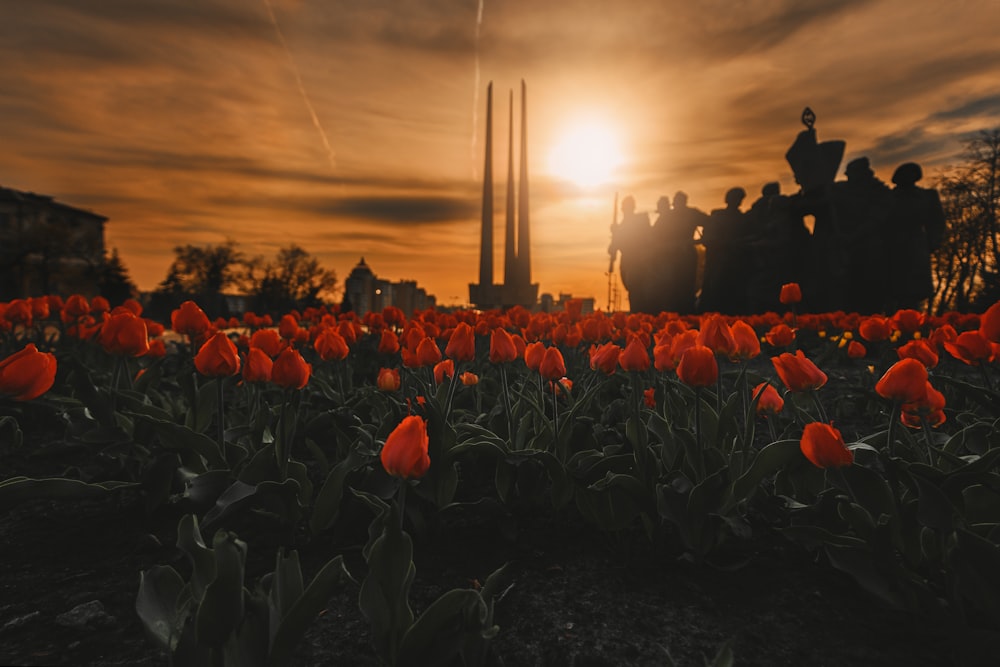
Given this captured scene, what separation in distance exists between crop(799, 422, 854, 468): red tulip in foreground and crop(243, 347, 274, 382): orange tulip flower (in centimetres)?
222

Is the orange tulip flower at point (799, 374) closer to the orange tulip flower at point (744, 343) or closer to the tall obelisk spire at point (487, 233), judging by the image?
the orange tulip flower at point (744, 343)

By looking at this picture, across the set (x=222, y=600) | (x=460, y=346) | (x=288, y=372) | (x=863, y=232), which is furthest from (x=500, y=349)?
(x=863, y=232)

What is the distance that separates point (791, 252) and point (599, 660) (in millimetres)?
22730

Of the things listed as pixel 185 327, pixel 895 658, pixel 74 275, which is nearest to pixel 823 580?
pixel 895 658

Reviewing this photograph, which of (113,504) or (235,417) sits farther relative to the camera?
(235,417)

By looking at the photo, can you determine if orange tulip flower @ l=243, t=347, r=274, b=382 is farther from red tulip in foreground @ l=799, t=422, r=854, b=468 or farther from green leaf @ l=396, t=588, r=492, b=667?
red tulip in foreground @ l=799, t=422, r=854, b=468

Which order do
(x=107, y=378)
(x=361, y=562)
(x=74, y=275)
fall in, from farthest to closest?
(x=74, y=275) → (x=107, y=378) → (x=361, y=562)

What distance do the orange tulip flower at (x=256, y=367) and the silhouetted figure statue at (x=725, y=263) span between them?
889 inches

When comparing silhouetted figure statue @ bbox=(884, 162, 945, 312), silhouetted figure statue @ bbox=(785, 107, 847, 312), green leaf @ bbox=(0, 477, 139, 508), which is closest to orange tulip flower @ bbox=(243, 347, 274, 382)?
green leaf @ bbox=(0, 477, 139, 508)

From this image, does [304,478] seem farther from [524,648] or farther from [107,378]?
[107,378]

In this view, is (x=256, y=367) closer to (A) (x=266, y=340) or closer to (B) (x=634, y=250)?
(A) (x=266, y=340)

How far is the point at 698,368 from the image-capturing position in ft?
7.04

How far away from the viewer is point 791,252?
70.0 feet

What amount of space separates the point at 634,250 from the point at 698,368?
24.6 metres
